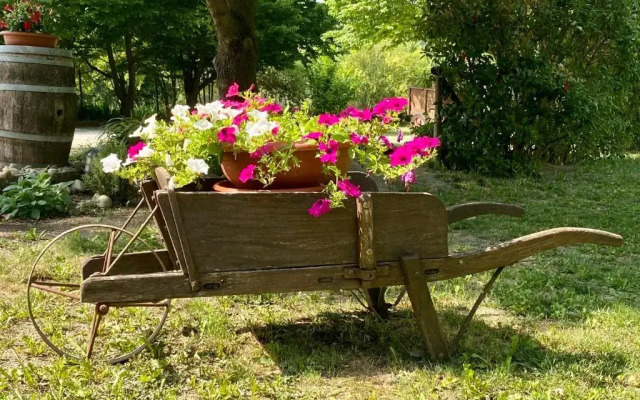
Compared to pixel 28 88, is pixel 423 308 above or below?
below

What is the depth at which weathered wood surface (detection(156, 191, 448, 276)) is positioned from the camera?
8.70ft

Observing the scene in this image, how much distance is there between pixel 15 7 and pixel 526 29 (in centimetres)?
651

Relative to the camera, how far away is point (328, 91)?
2473 centimetres

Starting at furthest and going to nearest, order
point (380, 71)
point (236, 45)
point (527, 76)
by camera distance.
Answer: point (380, 71) < point (527, 76) < point (236, 45)

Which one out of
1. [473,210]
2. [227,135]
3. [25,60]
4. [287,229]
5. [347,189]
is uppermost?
[25,60]

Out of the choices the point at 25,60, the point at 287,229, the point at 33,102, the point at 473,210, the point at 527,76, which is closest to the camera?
the point at 287,229

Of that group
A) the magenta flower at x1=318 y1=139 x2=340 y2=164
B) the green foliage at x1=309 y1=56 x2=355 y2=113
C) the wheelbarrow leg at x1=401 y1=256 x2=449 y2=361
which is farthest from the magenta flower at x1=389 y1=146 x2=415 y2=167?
the green foliage at x1=309 y1=56 x2=355 y2=113

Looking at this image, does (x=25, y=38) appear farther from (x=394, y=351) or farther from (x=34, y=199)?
(x=394, y=351)

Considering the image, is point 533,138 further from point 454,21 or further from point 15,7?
point 15,7

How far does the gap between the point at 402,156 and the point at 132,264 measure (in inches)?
55.7

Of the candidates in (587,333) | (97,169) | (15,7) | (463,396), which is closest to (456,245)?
(587,333)

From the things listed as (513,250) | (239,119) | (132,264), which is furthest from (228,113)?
(513,250)

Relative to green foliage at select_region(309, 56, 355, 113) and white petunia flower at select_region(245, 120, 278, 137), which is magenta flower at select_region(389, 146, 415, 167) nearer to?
white petunia flower at select_region(245, 120, 278, 137)

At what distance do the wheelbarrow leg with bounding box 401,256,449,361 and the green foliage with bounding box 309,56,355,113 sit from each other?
20.7 m
